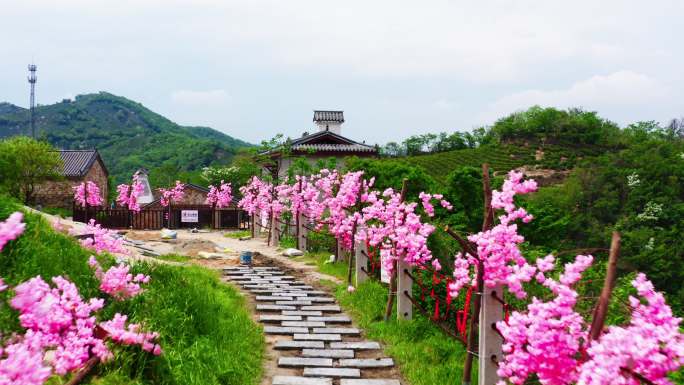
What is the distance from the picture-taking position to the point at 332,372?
675 centimetres

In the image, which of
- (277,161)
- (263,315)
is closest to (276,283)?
(263,315)

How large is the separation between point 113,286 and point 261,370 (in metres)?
2.80

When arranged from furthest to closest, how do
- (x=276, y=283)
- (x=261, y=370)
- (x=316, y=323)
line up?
(x=276, y=283)
(x=316, y=323)
(x=261, y=370)

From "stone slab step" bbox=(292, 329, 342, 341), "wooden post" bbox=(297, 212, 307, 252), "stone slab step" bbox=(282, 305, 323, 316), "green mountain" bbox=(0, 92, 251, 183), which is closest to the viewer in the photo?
"stone slab step" bbox=(292, 329, 342, 341)

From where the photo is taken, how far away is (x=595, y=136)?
5950 centimetres

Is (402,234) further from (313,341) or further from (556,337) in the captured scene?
(556,337)

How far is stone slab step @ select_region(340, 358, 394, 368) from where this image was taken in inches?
278

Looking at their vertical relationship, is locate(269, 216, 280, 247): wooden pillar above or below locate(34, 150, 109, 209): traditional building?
below

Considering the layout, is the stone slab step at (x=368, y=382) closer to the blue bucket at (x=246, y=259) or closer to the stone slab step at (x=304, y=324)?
the stone slab step at (x=304, y=324)

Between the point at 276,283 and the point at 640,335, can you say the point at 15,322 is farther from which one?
the point at 276,283

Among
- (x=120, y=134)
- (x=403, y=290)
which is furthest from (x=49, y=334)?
(x=120, y=134)

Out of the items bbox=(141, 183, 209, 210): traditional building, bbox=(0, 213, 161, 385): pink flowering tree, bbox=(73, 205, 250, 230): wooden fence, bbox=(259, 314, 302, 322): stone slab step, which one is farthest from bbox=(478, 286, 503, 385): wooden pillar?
bbox=(141, 183, 209, 210): traditional building

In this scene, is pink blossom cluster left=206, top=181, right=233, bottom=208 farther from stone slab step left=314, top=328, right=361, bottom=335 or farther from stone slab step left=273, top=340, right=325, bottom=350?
stone slab step left=273, top=340, right=325, bottom=350

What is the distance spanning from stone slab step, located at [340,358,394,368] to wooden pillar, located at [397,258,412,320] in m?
1.58
